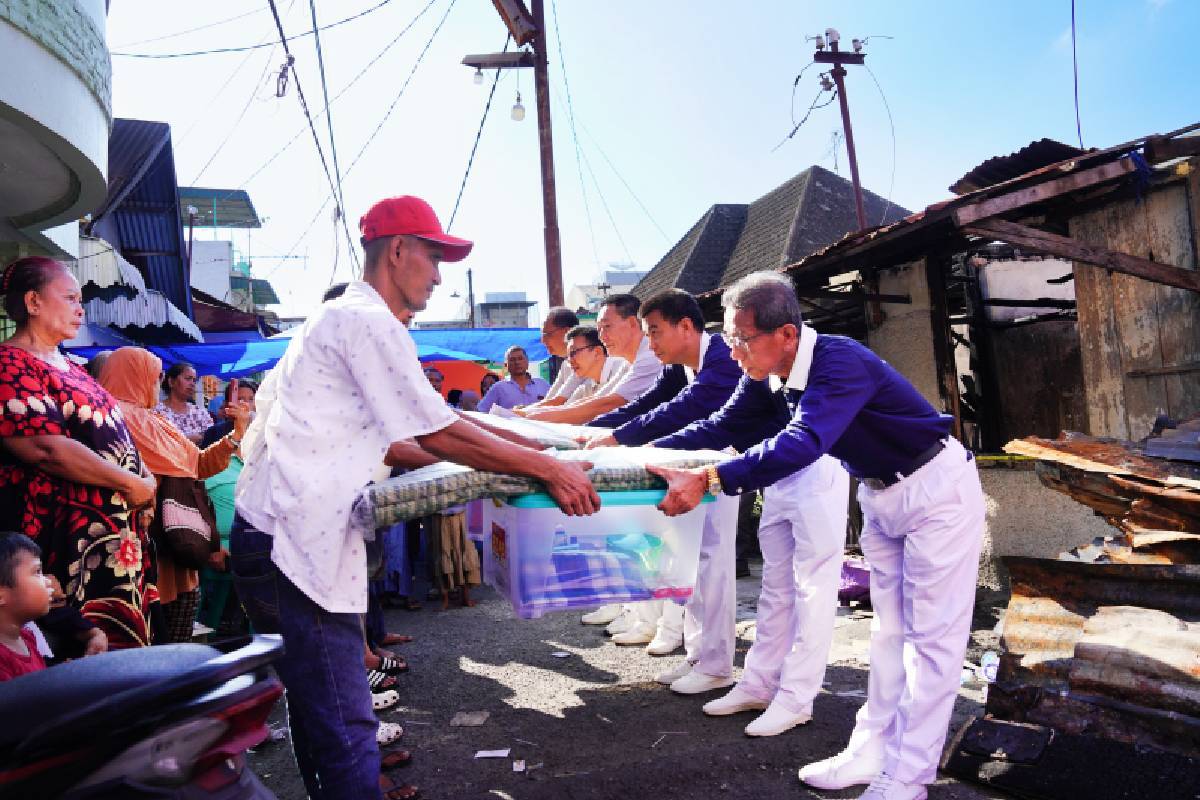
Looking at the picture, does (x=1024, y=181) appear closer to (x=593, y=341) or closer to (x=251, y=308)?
(x=593, y=341)

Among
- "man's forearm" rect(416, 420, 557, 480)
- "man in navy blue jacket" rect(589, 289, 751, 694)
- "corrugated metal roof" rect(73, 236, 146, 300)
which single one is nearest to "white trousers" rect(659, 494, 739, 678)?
"man in navy blue jacket" rect(589, 289, 751, 694)

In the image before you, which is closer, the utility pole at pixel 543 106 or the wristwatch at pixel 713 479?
the wristwatch at pixel 713 479

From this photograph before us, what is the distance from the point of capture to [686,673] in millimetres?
4977

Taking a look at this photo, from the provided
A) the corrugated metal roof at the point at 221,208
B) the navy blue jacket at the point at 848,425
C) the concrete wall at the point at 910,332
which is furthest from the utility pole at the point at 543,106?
the corrugated metal roof at the point at 221,208

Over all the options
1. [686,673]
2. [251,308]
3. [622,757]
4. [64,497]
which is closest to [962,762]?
[622,757]

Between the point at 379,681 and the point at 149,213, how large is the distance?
1717cm

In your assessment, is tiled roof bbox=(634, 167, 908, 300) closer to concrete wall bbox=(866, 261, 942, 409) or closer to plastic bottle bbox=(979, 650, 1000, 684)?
concrete wall bbox=(866, 261, 942, 409)

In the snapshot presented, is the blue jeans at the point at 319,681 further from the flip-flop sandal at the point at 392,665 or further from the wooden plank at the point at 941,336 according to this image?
the wooden plank at the point at 941,336

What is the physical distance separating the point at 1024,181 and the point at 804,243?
1711 centimetres

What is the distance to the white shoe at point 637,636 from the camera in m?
6.00

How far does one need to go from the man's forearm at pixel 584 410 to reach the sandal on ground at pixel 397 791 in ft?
8.81

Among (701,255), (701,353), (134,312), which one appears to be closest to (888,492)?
(701,353)

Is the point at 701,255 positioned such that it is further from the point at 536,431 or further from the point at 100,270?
the point at 536,431

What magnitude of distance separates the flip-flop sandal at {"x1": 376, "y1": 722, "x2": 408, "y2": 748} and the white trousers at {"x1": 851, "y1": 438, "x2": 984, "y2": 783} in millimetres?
2310
